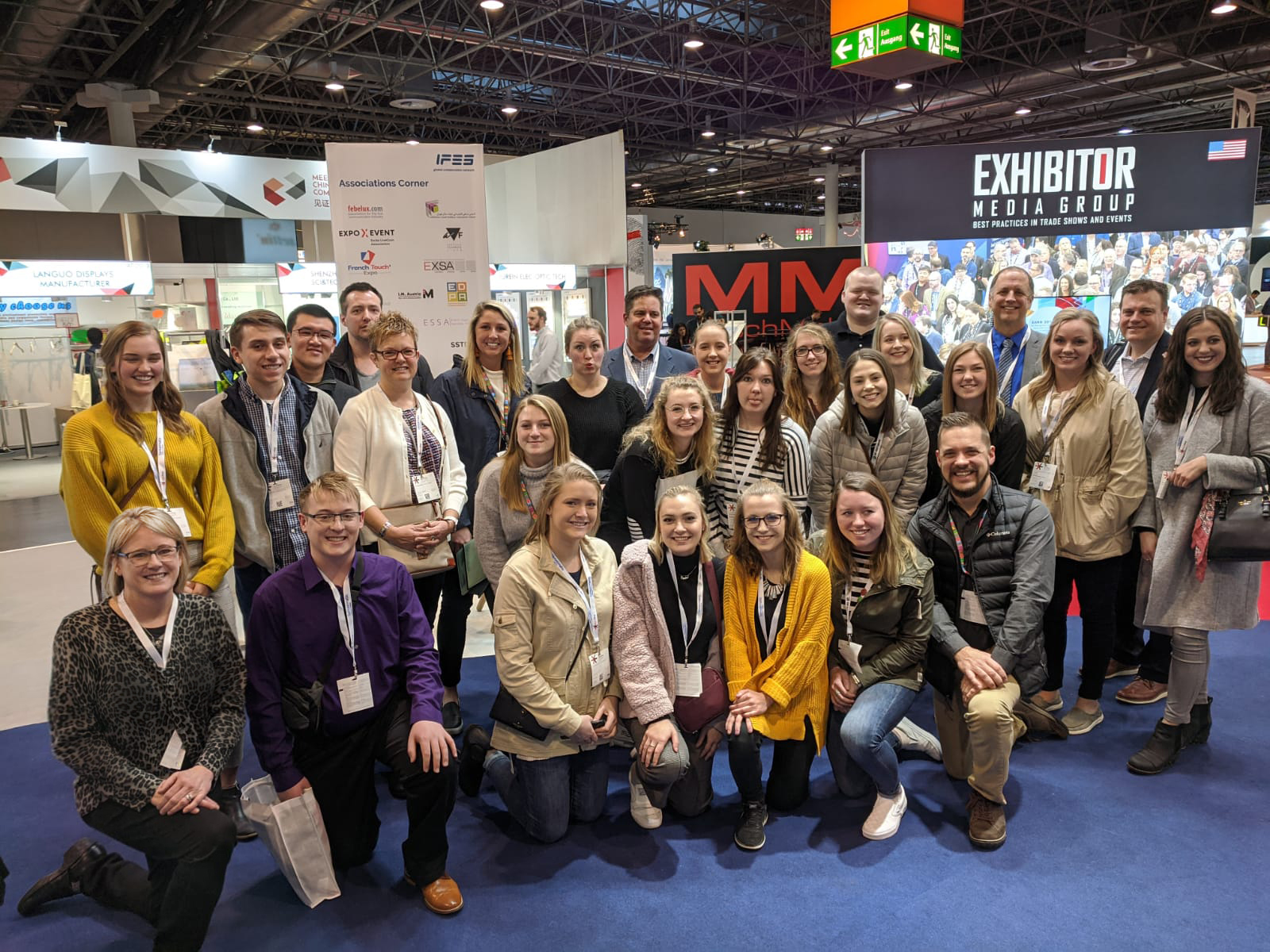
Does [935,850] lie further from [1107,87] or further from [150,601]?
[1107,87]

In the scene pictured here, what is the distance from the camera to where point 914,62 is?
7.17m

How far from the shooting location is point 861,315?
4148 mm

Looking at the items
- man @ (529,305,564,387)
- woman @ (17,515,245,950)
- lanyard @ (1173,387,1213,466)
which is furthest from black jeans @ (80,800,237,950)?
man @ (529,305,564,387)

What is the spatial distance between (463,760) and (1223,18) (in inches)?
509

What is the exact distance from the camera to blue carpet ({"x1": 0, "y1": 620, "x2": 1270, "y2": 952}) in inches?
90.0

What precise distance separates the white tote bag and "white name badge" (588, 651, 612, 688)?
884mm

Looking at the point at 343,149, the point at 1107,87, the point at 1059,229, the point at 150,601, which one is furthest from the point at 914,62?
the point at 1107,87

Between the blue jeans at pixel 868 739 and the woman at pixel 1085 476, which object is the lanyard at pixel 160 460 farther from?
the woman at pixel 1085 476

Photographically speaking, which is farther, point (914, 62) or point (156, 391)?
point (914, 62)

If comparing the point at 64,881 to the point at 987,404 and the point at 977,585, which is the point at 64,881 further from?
the point at 987,404

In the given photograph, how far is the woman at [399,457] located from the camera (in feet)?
10.00

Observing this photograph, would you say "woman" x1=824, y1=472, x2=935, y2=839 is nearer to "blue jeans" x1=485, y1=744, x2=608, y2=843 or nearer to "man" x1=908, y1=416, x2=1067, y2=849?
"man" x1=908, y1=416, x2=1067, y2=849

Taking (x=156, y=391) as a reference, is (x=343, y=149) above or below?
above

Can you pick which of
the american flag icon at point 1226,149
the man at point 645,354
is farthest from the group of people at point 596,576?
the american flag icon at point 1226,149
